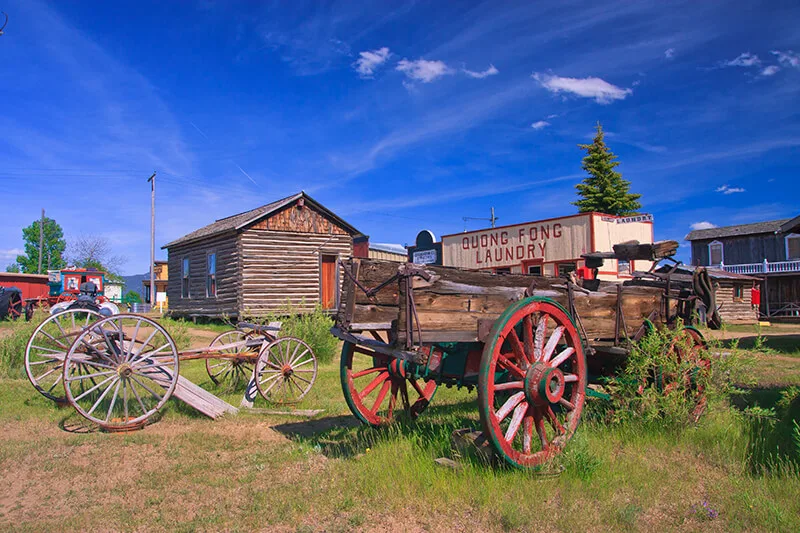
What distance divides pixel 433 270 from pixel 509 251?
1691 cm

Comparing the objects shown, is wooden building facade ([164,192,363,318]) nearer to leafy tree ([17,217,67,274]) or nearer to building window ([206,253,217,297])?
building window ([206,253,217,297])

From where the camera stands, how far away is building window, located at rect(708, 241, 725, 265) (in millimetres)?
40875

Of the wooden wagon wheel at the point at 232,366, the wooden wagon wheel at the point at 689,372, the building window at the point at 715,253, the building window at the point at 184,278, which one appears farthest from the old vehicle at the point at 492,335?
the building window at the point at 715,253

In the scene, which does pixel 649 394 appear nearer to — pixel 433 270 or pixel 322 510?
pixel 433 270

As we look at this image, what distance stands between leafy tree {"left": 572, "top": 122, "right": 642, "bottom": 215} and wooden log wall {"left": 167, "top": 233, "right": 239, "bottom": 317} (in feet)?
78.4

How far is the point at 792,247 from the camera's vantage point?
36594mm

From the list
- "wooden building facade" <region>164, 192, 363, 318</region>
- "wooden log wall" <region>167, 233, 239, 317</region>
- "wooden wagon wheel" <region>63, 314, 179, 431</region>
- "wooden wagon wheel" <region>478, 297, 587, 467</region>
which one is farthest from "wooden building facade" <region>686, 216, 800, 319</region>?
"wooden wagon wheel" <region>63, 314, 179, 431</region>

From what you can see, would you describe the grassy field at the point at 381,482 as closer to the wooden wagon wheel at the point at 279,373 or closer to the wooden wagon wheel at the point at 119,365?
the wooden wagon wheel at the point at 119,365

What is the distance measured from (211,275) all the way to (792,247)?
3625 centimetres

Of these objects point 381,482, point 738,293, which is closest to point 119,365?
point 381,482

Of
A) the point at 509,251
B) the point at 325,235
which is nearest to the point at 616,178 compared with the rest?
the point at 509,251

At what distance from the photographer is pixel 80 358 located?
6.24 metres

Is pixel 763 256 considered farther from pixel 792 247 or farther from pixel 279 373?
pixel 279 373

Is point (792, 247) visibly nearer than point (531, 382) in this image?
No
